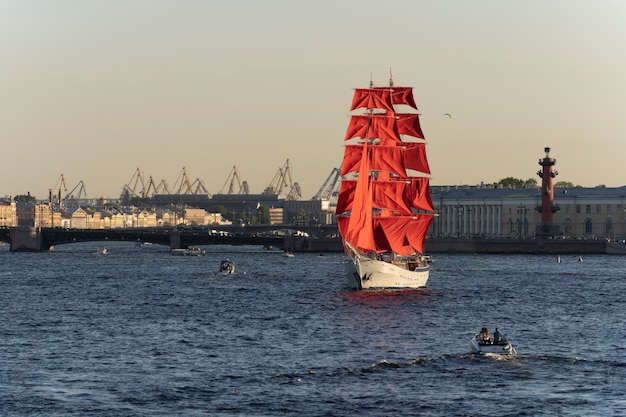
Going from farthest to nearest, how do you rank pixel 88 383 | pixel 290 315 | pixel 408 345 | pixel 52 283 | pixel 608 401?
pixel 52 283
pixel 290 315
pixel 408 345
pixel 88 383
pixel 608 401

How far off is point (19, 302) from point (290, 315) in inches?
594

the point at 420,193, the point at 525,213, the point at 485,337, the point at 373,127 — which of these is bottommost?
the point at 485,337

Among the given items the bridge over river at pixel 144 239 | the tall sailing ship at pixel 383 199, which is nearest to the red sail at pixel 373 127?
the tall sailing ship at pixel 383 199

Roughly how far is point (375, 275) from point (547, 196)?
73704mm

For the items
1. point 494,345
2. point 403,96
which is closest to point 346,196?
point 403,96

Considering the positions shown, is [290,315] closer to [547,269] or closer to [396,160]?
[396,160]

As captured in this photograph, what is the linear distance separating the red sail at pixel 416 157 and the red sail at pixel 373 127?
3.69m

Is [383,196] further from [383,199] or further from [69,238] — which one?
[69,238]

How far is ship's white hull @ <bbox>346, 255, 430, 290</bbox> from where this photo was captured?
75.1 m

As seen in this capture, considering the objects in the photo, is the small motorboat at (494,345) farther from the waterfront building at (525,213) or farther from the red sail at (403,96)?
the waterfront building at (525,213)

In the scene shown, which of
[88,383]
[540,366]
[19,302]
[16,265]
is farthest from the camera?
[16,265]

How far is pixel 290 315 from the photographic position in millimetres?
58938

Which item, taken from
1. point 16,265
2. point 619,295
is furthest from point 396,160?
point 16,265

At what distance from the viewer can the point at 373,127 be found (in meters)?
87.2
